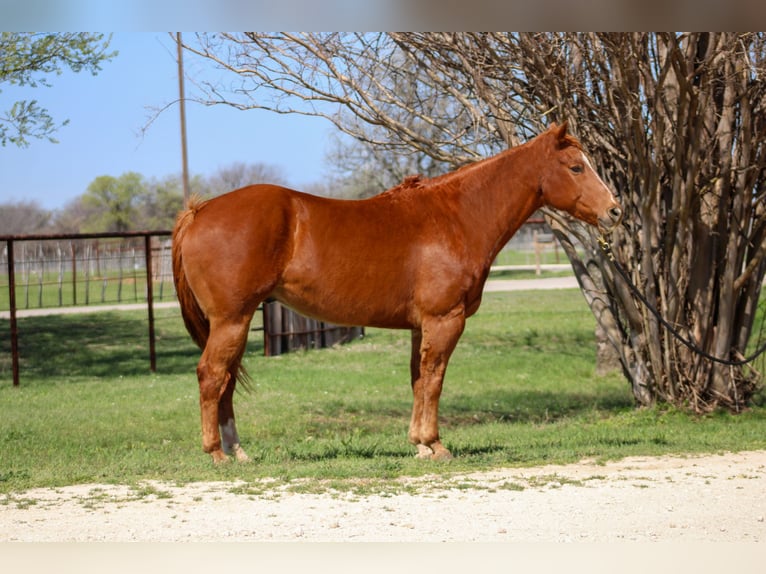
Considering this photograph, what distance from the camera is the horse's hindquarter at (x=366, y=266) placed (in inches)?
224

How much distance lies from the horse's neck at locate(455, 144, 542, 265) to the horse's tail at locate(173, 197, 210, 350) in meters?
1.69

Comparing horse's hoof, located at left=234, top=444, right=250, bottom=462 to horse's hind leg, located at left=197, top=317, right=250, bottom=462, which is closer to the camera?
horse's hind leg, located at left=197, top=317, right=250, bottom=462

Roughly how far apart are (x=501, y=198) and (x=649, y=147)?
7.37ft

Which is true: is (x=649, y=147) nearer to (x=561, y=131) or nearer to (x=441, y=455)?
(x=561, y=131)

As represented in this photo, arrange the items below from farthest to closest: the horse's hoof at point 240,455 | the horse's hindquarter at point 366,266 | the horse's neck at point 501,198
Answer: the horse's neck at point 501,198 → the horse's hoof at point 240,455 → the horse's hindquarter at point 366,266

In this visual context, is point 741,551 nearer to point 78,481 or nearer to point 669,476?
point 669,476

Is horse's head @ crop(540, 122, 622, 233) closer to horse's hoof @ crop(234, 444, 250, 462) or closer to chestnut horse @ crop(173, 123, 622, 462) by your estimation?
chestnut horse @ crop(173, 123, 622, 462)

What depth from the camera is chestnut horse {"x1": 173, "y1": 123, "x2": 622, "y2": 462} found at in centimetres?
558

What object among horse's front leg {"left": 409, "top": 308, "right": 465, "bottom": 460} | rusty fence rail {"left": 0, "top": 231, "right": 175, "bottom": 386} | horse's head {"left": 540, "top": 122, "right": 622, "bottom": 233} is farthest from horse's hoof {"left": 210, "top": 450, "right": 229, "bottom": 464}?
rusty fence rail {"left": 0, "top": 231, "right": 175, "bottom": 386}

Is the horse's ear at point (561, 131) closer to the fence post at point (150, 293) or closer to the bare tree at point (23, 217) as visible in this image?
the fence post at point (150, 293)

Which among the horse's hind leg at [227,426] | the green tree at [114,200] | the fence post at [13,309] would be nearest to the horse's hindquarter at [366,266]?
the horse's hind leg at [227,426]

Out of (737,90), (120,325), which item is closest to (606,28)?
(737,90)

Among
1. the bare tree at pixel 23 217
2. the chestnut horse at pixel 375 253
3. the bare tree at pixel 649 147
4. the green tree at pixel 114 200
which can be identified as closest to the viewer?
the chestnut horse at pixel 375 253

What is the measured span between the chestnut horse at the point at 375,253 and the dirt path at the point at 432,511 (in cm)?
77
